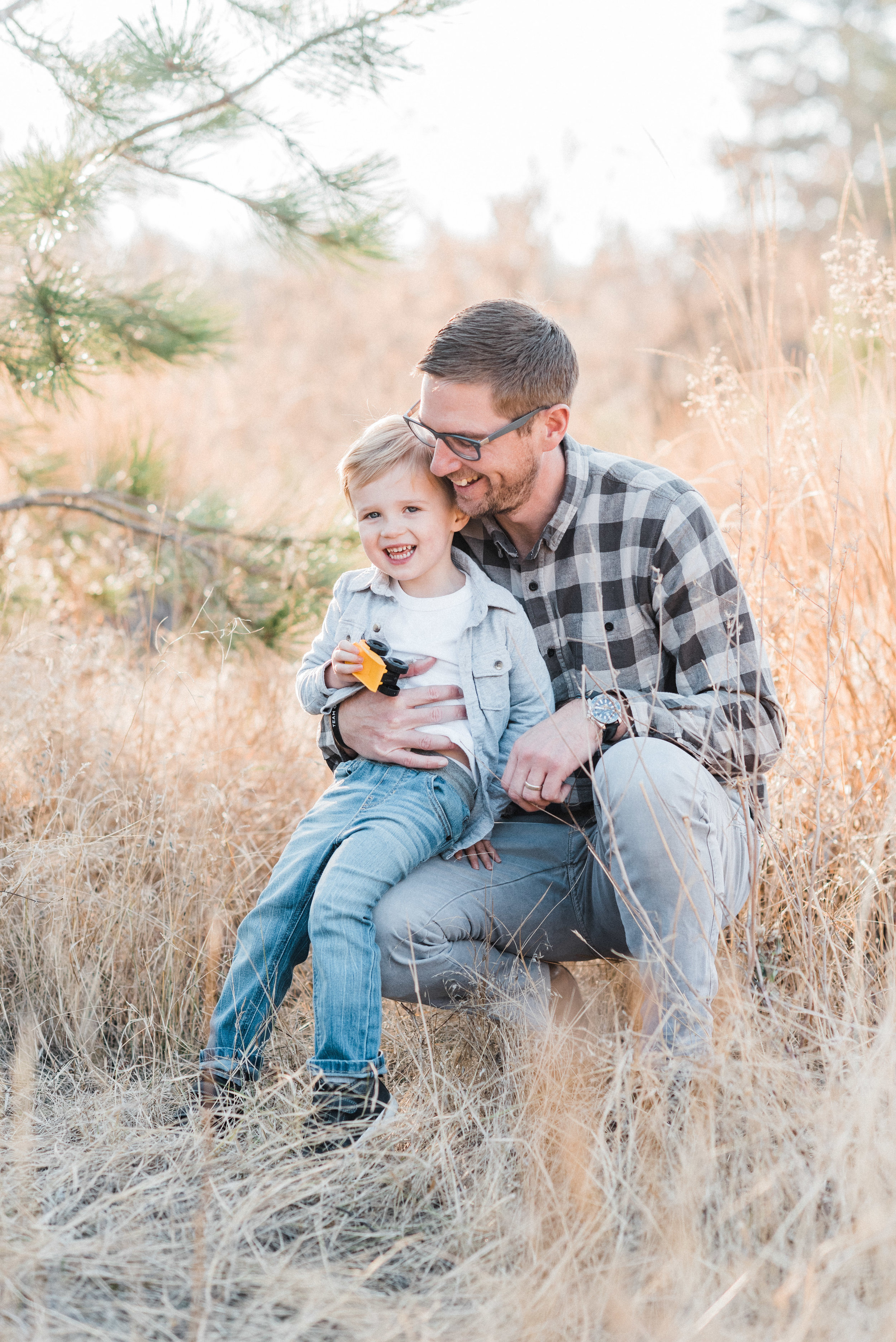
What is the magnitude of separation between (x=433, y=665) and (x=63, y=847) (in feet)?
3.08

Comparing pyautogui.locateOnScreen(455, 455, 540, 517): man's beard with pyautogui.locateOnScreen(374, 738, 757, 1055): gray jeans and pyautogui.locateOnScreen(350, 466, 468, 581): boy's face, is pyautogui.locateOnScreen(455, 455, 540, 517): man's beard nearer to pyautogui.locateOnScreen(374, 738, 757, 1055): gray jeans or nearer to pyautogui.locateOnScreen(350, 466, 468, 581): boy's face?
pyautogui.locateOnScreen(350, 466, 468, 581): boy's face

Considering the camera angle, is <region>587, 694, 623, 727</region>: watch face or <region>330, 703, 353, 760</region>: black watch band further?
<region>330, 703, 353, 760</region>: black watch band

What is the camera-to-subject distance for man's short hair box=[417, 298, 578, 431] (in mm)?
2053

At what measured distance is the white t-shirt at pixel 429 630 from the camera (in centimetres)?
211

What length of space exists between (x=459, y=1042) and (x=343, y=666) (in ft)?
2.55

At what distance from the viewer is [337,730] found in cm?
211

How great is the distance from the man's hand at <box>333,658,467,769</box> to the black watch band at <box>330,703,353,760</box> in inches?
0.6

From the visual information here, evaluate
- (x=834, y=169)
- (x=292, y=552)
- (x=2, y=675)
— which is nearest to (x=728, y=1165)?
(x=2, y=675)

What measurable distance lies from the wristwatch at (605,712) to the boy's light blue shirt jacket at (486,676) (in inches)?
4.0

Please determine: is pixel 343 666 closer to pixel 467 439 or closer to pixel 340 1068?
pixel 467 439

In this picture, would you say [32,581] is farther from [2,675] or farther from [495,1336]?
[495,1336]

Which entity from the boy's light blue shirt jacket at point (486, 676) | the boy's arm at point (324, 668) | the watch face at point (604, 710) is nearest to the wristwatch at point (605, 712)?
the watch face at point (604, 710)

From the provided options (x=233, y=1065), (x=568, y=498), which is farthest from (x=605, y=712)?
(x=233, y=1065)

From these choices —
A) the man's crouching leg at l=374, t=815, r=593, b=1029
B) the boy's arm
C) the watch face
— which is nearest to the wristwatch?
the watch face
